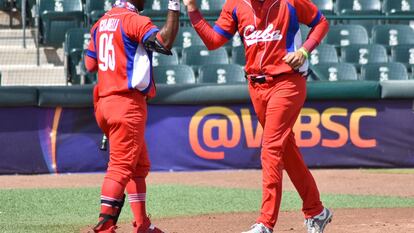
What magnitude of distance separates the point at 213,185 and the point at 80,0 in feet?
17.1

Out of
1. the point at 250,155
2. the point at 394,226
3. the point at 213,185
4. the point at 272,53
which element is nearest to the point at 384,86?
the point at 250,155

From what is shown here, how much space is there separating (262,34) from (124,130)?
1195 millimetres

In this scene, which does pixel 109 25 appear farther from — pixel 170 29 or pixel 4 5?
pixel 4 5

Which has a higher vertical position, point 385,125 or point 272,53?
point 272,53

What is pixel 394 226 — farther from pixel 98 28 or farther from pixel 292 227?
pixel 98 28

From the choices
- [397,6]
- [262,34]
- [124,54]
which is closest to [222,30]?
[262,34]

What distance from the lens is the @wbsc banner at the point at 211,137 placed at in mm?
11141

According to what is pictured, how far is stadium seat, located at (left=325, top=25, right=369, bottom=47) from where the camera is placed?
1416cm

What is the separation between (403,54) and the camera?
13961 mm

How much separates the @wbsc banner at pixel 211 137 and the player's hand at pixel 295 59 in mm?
4939

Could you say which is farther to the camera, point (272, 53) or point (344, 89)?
point (344, 89)

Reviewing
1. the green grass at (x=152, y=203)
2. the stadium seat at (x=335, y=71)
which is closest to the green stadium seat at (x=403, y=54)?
the stadium seat at (x=335, y=71)

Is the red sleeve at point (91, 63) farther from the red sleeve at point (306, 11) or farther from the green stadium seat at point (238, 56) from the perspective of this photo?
the green stadium seat at point (238, 56)

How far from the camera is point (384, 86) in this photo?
11492 millimetres
